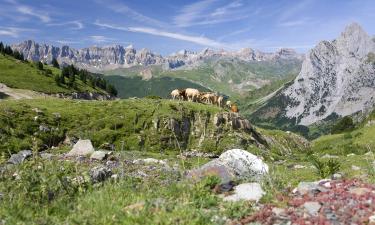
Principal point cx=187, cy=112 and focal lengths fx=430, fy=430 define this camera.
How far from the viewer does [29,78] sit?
130500mm

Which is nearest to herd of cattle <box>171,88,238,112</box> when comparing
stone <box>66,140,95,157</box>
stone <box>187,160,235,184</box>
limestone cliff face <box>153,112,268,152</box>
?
limestone cliff face <box>153,112,268,152</box>

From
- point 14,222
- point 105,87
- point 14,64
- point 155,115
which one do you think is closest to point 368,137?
point 155,115

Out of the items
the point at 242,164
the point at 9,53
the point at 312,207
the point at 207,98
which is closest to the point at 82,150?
the point at 242,164

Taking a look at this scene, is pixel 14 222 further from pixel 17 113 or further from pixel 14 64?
pixel 14 64

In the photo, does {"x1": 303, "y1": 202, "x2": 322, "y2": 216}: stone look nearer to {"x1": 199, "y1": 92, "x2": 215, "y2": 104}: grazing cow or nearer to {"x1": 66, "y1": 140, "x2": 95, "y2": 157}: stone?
{"x1": 66, "y1": 140, "x2": 95, "y2": 157}: stone

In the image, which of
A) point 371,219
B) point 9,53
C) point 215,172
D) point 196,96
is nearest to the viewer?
point 371,219

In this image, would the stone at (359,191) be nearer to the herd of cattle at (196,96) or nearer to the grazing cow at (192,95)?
the herd of cattle at (196,96)

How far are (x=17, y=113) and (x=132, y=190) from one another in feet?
128

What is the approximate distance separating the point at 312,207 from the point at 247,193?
1.95 m

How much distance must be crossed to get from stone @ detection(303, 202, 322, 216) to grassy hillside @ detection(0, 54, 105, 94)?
11049cm

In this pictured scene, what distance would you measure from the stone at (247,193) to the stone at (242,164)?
104 centimetres

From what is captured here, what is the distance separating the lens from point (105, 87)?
184 m

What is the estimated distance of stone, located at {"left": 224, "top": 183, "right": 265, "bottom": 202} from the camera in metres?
10.6

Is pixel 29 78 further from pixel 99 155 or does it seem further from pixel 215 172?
pixel 215 172
